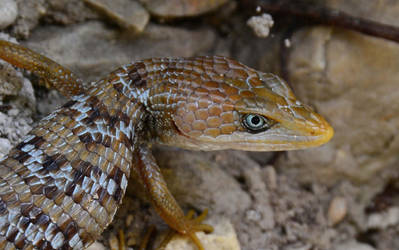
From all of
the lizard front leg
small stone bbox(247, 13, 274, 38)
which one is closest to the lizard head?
the lizard front leg

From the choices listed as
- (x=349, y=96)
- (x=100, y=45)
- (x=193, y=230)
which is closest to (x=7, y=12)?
(x=100, y=45)

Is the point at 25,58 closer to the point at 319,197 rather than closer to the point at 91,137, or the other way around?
the point at 91,137

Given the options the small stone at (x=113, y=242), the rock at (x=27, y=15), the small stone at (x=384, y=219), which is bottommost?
the small stone at (x=384, y=219)

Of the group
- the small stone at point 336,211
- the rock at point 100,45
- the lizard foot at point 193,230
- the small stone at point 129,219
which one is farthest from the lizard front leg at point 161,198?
the small stone at point 336,211

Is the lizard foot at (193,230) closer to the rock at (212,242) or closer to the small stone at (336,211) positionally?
the rock at (212,242)

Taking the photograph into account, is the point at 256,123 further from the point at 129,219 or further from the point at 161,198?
the point at 129,219

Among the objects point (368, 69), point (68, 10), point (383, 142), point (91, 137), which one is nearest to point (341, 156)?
point (383, 142)

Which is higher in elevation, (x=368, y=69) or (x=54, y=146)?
(x=368, y=69)
